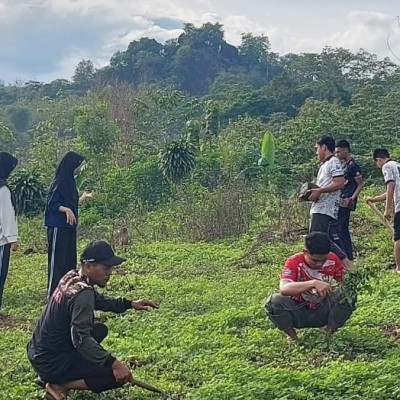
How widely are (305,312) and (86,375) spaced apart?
1.89m

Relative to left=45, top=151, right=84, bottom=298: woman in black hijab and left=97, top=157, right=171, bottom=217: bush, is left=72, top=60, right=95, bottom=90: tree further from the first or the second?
left=45, top=151, right=84, bottom=298: woman in black hijab

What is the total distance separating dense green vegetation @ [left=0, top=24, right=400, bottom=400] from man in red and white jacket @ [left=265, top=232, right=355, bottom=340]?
182mm

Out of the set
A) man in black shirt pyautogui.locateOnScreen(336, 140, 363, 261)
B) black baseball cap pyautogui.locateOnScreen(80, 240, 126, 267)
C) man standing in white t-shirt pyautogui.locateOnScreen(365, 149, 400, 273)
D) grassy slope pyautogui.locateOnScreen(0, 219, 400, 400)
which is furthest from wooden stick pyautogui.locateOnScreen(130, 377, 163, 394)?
man standing in white t-shirt pyautogui.locateOnScreen(365, 149, 400, 273)

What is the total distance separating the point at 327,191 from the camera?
24.3ft

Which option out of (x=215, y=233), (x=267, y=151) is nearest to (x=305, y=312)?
(x=215, y=233)

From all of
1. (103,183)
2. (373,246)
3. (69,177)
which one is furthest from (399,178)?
(103,183)

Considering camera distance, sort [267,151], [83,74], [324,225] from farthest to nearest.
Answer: [83,74], [267,151], [324,225]

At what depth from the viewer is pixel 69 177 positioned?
7594 mm

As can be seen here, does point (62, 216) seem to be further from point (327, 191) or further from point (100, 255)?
point (100, 255)

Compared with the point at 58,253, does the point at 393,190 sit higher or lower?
higher

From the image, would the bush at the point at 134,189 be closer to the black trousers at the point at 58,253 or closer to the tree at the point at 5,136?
the tree at the point at 5,136

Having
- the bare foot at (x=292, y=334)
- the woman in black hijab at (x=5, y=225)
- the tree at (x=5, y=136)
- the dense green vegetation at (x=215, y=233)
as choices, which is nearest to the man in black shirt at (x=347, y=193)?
the dense green vegetation at (x=215, y=233)

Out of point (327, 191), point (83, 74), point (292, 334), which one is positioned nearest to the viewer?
point (292, 334)

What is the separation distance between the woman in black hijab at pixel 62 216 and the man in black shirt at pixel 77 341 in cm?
292
